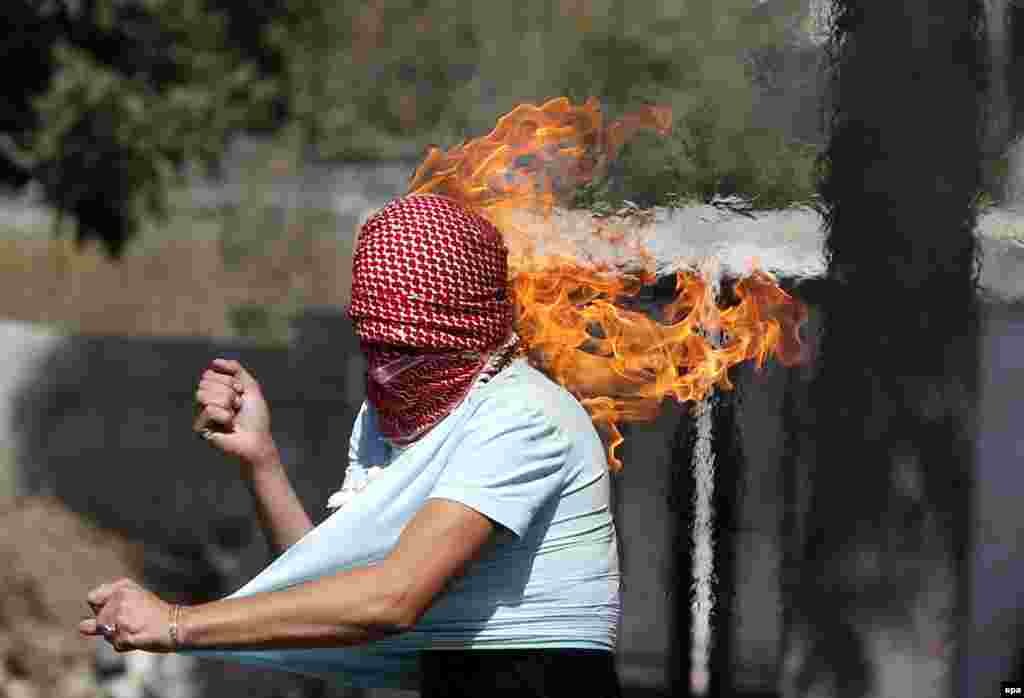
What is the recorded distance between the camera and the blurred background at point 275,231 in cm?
324

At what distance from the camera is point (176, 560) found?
770cm

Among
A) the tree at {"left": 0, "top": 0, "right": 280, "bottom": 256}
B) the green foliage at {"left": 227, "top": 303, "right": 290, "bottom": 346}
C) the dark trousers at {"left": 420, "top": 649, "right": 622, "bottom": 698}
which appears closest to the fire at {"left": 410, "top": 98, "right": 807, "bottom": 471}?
the dark trousers at {"left": 420, "top": 649, "right": 622, "bottom": 698}

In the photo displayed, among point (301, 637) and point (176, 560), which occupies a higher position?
point (301, 637)

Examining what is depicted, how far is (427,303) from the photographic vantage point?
233 centimetres

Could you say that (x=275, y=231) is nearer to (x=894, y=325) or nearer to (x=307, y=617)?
(x=894, y=325)

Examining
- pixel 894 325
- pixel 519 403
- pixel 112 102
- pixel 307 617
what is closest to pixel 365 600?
pixel 307 617

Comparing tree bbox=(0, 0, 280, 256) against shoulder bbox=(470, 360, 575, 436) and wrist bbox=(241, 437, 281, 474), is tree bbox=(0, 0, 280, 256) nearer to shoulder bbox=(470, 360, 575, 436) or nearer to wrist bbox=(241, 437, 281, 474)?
wrist bbox=(241, 437, 281, 474)

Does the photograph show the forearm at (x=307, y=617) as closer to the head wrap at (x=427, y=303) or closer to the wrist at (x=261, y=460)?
the head wrap at (x=427, y=303)

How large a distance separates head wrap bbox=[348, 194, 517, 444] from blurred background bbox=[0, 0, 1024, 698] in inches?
38.3

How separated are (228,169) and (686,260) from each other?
39.4 feet

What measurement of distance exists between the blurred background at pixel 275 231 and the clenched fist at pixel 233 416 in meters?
0.96

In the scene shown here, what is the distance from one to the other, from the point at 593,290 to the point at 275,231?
9566mm

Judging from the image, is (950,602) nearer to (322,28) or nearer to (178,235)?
(322,28)

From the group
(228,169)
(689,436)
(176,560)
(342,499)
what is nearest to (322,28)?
(176,560)
